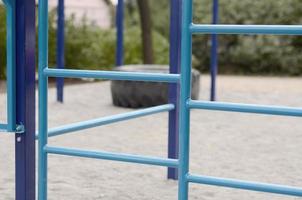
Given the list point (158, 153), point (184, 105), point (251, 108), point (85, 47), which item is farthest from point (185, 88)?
point (85, 47)

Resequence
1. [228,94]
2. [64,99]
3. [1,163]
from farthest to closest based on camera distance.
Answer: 1. [228,94]
2. [64,99]
3. [1,163]

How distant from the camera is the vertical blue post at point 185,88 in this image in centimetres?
240

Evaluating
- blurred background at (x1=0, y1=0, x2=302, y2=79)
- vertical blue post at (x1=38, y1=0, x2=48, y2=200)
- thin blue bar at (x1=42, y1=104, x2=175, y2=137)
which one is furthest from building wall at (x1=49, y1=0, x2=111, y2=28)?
vertical blue post at (x1=38, y1=0, x2=48, y2=200)

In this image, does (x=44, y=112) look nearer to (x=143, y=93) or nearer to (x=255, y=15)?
(x=143, y=93)

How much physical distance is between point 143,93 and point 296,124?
1.68m

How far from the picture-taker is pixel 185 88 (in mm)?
2443

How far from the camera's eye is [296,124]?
20.4 feet

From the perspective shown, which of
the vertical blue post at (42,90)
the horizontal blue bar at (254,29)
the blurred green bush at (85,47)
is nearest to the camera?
the horizontal blue bar at (254,29)

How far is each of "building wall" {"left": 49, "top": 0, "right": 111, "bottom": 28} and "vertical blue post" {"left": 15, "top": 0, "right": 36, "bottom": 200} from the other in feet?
36.6

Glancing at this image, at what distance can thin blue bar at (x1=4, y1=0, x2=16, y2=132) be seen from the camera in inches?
99.0

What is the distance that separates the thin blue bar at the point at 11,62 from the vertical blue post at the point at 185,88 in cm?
67

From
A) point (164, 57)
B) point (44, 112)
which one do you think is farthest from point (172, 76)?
point (164, 57)

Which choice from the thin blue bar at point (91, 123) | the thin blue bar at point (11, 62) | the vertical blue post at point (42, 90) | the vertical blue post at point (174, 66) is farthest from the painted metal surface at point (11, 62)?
the vertical blue post at point (174, 66)

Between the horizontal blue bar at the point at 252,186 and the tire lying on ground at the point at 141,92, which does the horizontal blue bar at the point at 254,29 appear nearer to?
the horizontal blue bar at the point at 252,186
